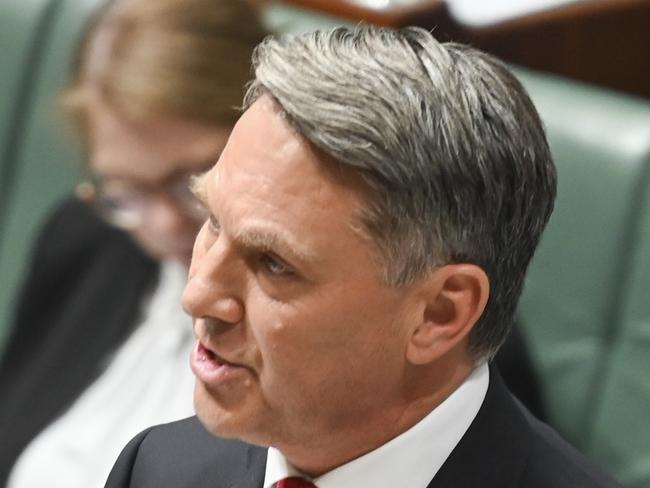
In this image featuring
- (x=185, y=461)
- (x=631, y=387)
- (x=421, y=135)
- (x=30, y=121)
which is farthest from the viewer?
(x=30, y=121)

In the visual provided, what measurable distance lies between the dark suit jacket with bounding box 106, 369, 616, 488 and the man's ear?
9cm

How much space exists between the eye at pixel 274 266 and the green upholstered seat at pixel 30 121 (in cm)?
122

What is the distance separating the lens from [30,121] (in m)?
2.26

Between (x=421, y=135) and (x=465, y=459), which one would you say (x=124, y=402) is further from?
(x=421, y=135)

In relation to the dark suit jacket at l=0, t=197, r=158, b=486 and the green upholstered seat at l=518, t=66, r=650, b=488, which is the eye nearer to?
the green upholstered seat at l=518, t=66, r=650, b=488

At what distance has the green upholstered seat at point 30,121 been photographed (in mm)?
2213

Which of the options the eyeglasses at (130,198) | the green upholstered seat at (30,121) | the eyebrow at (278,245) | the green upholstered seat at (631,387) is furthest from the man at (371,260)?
the green upholstered seat at (30,121)

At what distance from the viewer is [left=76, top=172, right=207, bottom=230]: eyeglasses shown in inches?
72.3

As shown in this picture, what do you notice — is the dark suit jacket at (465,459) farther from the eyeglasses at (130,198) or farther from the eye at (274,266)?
the eyeglasses at (130,198)

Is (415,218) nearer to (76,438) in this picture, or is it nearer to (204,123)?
(204,123)

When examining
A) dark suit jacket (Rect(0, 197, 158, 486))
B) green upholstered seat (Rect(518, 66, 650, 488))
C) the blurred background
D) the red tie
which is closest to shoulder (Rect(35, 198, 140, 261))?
dark suit jacket (Rect(0, 197, 158, 486))

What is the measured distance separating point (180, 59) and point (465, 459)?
0.94 meters

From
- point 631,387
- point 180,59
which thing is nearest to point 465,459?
point 631,387

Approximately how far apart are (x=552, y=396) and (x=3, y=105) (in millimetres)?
1151
